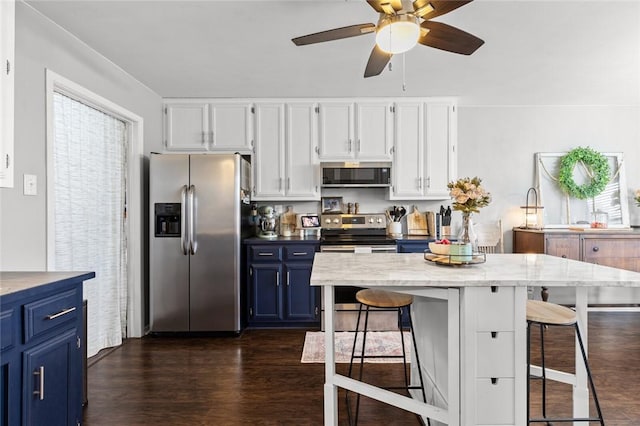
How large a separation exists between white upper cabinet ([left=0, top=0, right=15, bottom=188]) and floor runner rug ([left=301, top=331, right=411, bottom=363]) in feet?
7.56

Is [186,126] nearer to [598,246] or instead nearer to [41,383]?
[41,383]

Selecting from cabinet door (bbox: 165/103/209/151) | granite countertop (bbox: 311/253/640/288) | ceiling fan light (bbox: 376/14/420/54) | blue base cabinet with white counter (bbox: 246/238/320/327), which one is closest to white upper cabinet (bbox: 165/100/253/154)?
cabinet door (bbox: 165/103/209/151)

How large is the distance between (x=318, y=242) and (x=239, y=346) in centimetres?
125

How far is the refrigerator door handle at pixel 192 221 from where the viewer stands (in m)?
3.48

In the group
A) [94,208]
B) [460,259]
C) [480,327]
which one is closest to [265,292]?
[94,208]

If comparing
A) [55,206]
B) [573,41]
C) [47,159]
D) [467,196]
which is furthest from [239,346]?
[573,41]

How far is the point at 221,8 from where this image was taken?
227cm

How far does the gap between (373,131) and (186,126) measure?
209 cm

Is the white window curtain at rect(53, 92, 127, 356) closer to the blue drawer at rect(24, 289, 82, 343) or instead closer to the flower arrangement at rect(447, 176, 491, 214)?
the blue drawer at rect(24, 289, 82, 343)

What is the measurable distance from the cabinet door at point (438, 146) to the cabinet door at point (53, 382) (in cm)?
347

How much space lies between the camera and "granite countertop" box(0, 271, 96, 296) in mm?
1499

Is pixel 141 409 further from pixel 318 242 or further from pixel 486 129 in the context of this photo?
pixel 486 129

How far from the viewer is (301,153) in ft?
13.5

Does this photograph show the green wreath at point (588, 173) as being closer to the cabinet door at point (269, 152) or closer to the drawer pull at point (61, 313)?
the cabinet door at point (269, 152)
